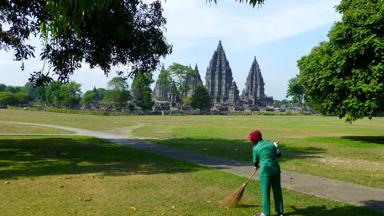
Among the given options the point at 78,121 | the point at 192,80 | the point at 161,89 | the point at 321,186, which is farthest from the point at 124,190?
the point at 161,89

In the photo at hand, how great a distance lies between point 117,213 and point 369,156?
16.4 meters

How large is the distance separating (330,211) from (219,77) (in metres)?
156

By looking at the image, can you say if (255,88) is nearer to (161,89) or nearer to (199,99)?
(161,89)

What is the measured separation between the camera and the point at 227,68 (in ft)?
538

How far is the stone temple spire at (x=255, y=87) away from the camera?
174 meters

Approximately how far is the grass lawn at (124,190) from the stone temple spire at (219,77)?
145190 millimetres

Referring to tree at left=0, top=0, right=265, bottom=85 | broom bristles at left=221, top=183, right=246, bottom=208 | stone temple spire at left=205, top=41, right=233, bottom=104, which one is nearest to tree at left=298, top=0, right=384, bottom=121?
tree at left=0, top=0, right=265, bottom=85

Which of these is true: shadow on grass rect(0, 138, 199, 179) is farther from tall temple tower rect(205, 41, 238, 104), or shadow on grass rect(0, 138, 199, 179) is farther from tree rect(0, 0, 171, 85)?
tall temple tower rect(205, 41, 238, 104)

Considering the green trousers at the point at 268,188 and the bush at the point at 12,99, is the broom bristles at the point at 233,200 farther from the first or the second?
the bush at the point at 12,99

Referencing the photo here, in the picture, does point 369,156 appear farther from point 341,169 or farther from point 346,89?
point 346,89

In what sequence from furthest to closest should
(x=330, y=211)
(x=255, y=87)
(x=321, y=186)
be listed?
(x=255, y=87), (x=321, y=186), (x=330, y=211)

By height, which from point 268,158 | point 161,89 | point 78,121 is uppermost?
point 161,89

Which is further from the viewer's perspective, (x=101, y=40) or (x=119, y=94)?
(x=119, y=94)

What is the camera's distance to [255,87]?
577 feet
